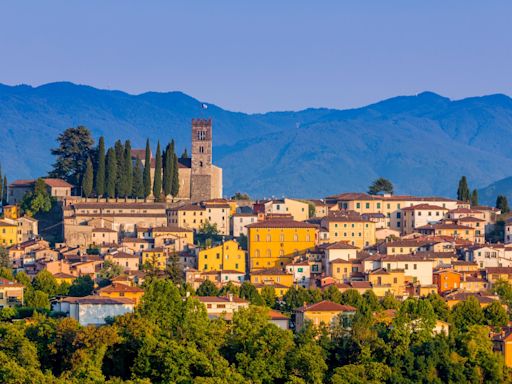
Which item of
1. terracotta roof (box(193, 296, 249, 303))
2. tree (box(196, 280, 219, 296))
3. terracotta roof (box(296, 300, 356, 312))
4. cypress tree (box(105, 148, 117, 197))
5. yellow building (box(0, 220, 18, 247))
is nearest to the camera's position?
terracotta roof (box(296, 300, 356, 312))

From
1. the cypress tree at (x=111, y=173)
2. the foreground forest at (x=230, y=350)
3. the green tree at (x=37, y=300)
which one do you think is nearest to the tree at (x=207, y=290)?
the green tree at (x=37, y=300)

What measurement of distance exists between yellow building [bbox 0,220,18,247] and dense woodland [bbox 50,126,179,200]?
5260mm

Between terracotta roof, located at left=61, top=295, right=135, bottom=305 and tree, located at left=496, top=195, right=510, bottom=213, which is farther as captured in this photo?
tree, located at left=496, top=195, right=510, bottom=213

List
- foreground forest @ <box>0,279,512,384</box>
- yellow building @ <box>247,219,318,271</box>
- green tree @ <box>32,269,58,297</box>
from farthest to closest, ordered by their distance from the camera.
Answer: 1. yellow building @ <box>247,219,318,271</box>
2. green tree @ <box>32,269,58,297</box>
3. foreground forest @ <box>0,279,512,384</box>

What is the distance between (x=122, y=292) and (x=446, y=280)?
1472 centimetres

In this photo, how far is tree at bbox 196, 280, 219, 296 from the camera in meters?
59.8

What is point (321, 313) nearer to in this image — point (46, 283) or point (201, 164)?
point (46, 283)

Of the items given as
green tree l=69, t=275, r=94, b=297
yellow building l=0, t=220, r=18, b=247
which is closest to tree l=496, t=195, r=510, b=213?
yellow building l=0, t=220, r=18, b=247

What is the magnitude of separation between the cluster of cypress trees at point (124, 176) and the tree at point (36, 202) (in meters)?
2.09

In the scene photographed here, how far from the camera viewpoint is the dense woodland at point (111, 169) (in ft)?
257

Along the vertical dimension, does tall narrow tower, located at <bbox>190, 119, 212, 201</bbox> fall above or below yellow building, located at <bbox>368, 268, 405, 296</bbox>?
above

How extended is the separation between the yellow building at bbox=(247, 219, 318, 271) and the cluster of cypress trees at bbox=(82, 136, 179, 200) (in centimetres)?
1165

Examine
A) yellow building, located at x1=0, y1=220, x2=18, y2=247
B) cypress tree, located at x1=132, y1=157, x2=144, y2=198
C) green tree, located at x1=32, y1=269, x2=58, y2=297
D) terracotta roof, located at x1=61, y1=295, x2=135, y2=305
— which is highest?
cypress tree, located at x1=132, y1=157, x2=144, y2=198

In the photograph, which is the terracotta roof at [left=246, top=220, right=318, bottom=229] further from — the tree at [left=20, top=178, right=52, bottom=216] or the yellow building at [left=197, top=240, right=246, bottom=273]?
the tree at [left=20, top=178, right=52, bottom=216]
